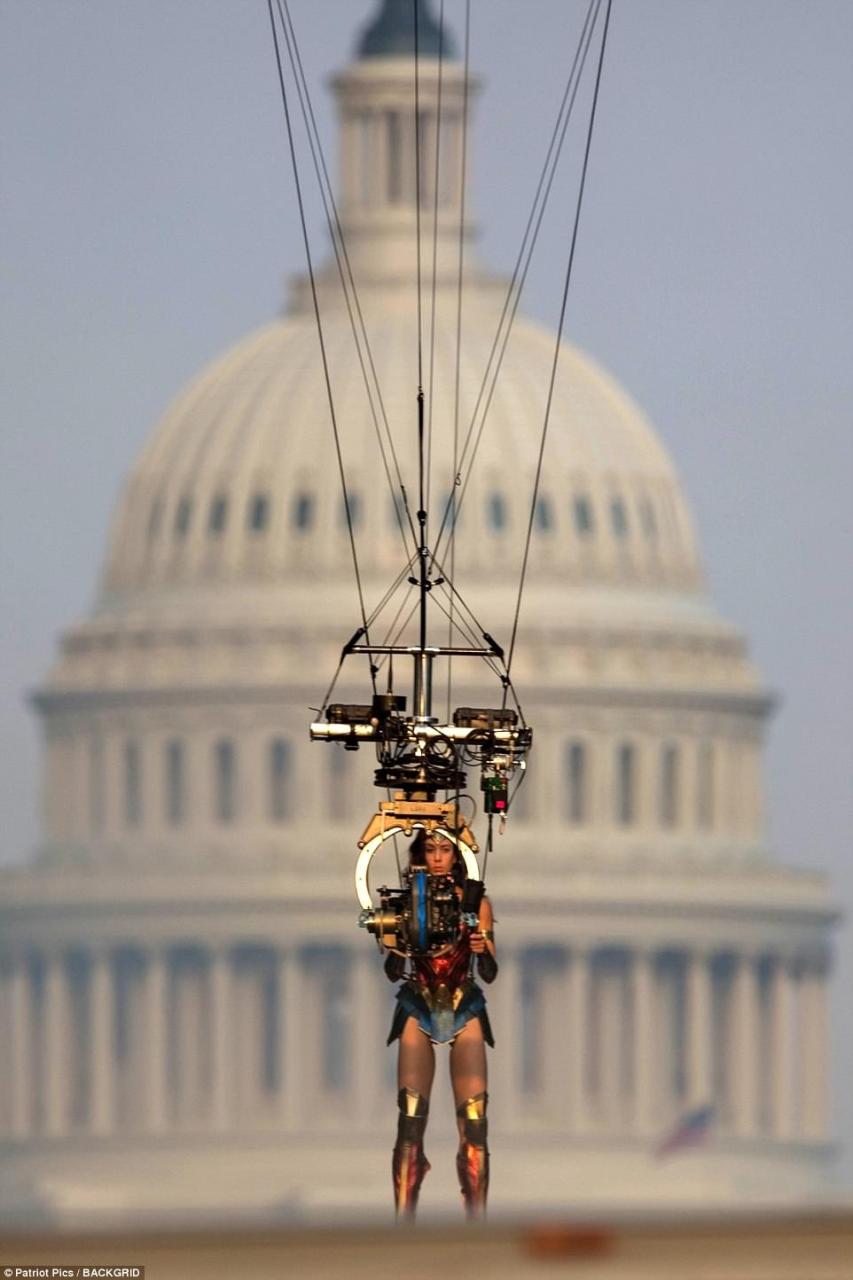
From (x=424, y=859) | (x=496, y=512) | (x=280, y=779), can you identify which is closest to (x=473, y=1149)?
(x=424, y=859)

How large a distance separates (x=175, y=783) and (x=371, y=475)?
1156 centimetres

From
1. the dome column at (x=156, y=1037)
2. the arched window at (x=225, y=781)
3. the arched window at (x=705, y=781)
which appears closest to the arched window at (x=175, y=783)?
the arched window at (x=225, y=781)

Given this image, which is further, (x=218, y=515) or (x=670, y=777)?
(x=218, y=515)

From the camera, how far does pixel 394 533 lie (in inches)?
7303

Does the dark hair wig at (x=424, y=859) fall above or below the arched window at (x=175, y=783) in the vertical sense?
below

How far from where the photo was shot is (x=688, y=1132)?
18900 centimetres

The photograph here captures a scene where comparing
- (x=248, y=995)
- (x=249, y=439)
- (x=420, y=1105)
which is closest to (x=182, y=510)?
(x=249, y=439)

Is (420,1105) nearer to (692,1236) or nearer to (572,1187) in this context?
(692,1236)

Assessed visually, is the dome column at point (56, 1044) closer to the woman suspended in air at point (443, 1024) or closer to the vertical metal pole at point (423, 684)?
the vertical metal pole at point (423, 684)

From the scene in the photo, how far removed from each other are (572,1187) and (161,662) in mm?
21530

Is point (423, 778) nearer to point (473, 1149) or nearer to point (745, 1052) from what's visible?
point (473, 1149)

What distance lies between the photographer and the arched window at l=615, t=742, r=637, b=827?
187625 mm

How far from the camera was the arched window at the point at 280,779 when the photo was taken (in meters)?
186

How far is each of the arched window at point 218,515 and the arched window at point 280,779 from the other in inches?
327
